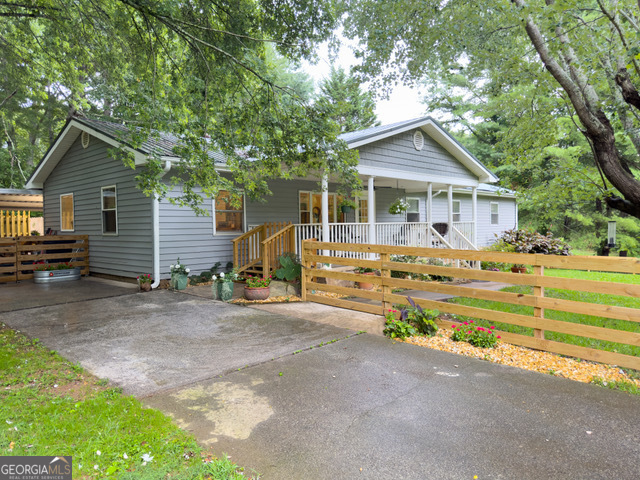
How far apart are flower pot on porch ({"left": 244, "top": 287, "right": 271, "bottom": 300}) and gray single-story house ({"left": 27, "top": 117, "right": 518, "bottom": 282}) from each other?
2331 mm

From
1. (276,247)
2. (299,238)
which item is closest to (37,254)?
(276,247)

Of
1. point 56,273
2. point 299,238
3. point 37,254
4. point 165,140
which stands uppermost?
point 165,140

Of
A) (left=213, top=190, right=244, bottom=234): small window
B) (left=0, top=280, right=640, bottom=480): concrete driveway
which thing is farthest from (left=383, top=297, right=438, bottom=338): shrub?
(left=213, top=190, right=244, bottom=234): small window

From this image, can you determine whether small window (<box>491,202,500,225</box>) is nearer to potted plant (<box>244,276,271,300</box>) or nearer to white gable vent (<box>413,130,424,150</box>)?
white gable vent (<box>413,130,424,150</box>)

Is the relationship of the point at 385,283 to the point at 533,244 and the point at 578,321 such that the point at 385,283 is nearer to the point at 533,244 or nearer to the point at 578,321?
the point at 578,321

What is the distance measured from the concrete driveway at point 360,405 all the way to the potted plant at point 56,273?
6.25 m

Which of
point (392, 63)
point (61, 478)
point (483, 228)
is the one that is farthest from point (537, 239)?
point (61, 478)

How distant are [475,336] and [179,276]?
6.56 m

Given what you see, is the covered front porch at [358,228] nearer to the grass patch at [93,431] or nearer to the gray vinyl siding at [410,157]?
the gray vinyl siding at [410,157]

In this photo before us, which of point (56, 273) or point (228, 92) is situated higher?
point (228, 92)

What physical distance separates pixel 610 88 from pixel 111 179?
463 inches

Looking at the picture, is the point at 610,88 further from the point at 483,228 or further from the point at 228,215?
the point at 483,228

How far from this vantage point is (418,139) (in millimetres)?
11836

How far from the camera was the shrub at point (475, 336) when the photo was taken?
4.56m
